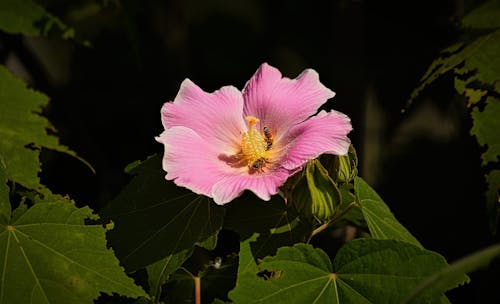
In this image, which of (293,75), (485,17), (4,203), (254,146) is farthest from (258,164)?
(293,75)

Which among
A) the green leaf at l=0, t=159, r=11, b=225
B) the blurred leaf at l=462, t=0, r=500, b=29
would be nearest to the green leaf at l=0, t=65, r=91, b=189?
the green leaf at l=0, t=159, r=11, b=225

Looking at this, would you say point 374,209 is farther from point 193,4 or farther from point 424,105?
point 193,4

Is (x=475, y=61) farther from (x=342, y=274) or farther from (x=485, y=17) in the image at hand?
(x=342, y=274)

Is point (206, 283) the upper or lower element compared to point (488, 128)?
lower

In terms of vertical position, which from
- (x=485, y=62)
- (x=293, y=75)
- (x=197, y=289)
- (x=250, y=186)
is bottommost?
(x=197, y=289)

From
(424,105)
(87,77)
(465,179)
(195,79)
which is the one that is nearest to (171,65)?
(195,79)

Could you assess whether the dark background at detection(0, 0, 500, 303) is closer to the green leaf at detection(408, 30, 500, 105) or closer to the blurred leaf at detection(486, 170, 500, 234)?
the green leaf at detection(408, 30, 500, 105)

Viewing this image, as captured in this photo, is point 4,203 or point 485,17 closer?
point 4,203
